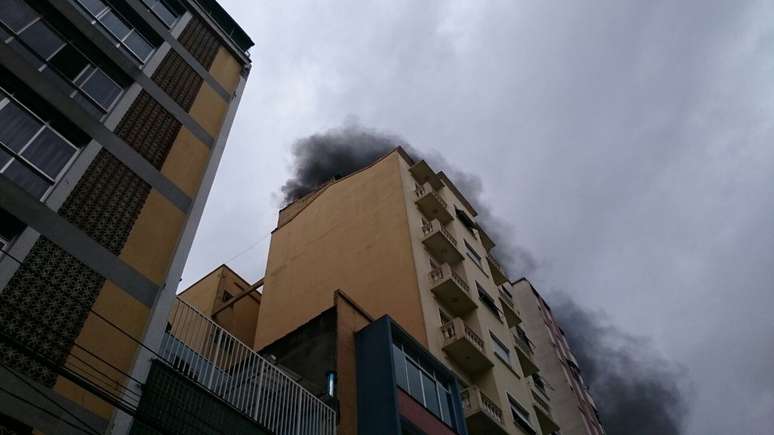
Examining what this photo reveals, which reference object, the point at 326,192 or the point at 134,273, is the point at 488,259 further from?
the point at 134,273

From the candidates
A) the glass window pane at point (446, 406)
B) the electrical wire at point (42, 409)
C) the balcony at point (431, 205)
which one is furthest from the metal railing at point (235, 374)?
the balcony at point (431, 205)

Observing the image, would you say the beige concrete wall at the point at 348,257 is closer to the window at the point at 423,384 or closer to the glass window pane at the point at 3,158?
the window at the point at 423,384

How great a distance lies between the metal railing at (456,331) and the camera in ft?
76.7

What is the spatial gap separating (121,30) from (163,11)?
277cm

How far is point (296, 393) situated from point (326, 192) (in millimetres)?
22271

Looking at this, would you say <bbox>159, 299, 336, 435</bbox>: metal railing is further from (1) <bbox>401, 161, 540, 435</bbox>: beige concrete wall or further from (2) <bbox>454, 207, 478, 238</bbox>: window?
(2) <bbox>454, 207, 478, 238</bbox>: window

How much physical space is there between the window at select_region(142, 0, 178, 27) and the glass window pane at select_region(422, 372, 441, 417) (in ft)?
42.0

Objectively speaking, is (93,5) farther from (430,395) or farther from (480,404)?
(480,404)

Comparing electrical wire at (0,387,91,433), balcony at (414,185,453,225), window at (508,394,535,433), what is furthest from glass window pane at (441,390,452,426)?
balcony at (414,185,453,225)

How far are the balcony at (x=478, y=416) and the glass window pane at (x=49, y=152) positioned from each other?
1483cm

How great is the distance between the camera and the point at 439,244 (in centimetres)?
2853

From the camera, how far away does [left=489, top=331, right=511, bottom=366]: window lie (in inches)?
1063

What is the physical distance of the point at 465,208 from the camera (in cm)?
3797

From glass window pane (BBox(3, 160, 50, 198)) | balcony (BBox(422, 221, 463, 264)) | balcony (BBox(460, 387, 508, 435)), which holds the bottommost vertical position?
glass window pane (BBox(3, 160, 50, 198))
